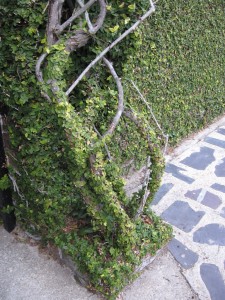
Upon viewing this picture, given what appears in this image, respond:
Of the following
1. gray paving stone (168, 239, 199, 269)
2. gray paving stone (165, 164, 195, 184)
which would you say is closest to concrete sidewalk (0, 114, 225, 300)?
gray paving stone (168, 239, 199, 269)

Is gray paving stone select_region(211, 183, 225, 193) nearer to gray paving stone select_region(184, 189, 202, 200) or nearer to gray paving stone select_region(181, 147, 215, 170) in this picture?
gray paving stone select_region(184, 189, 202, 200)

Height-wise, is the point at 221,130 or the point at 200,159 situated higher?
the point at 200,159

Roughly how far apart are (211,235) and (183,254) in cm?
48

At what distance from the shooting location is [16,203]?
3.08 metres

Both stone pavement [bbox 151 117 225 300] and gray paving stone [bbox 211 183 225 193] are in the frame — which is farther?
gray paving stone [bbox 211 183 225 193]

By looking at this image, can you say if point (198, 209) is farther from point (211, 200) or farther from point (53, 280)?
point (53, 280)

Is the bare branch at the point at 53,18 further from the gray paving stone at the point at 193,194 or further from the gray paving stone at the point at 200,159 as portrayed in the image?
the gray paving stone at the point at 200,159

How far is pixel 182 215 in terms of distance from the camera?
12.3ft

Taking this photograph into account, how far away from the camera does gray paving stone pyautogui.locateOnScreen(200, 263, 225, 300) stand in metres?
2.77

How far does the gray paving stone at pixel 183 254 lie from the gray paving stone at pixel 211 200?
0.85 m

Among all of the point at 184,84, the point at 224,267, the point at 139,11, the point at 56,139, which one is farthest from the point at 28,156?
the point at 184,84

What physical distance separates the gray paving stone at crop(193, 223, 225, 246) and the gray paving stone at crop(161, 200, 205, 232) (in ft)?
0.38

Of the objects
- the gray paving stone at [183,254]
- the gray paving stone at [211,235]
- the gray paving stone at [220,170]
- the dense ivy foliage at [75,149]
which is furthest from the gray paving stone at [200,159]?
the dense ivy foliage at [75,149]

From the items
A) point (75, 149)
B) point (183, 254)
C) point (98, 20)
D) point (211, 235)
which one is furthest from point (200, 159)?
point (98, 20)
